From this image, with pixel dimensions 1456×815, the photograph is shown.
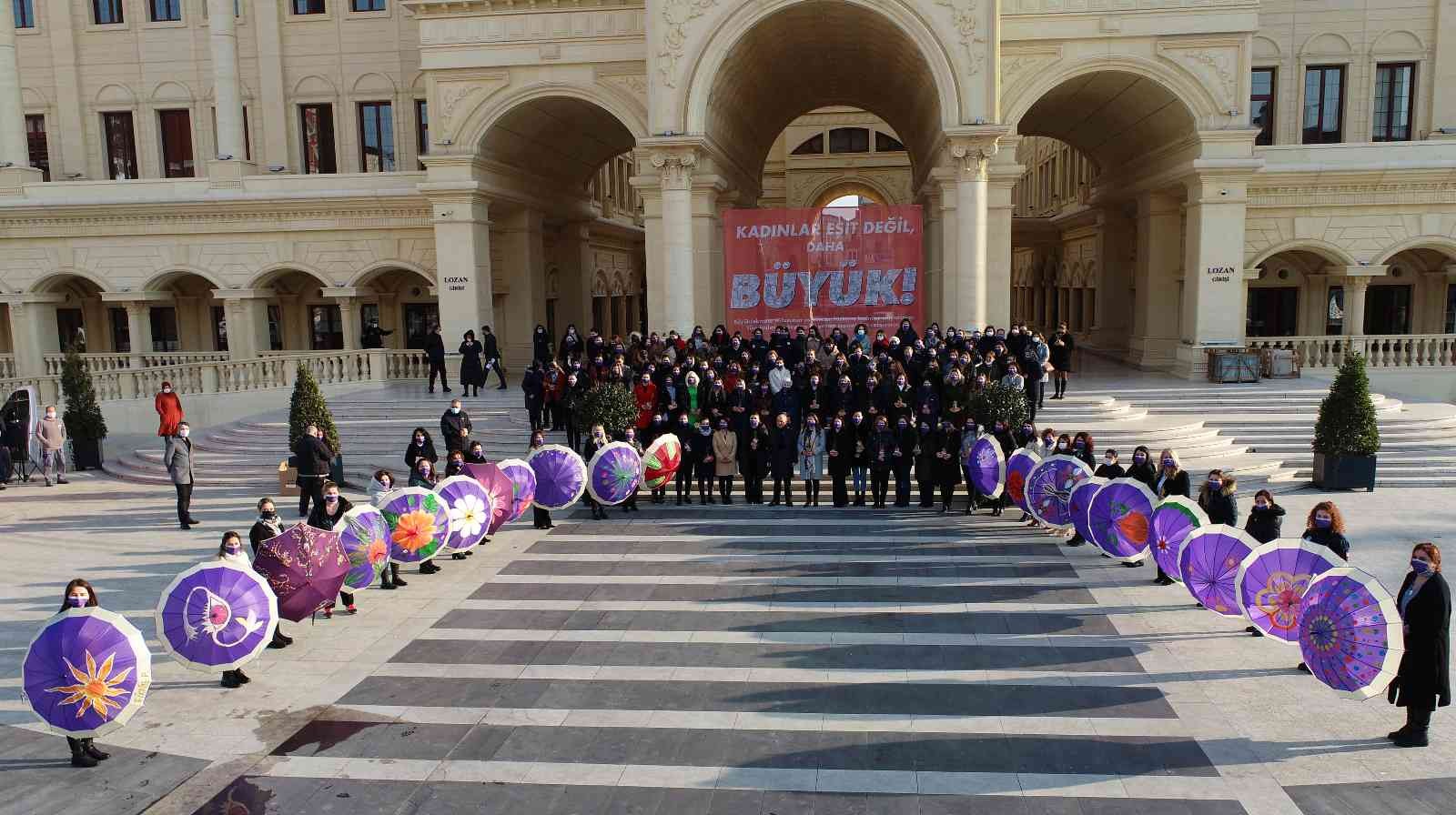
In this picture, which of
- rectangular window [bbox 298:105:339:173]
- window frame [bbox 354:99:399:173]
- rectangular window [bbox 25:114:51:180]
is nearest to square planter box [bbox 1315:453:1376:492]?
window frame [bbox 354:99:399:173]

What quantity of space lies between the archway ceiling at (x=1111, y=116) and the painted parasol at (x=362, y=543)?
20.5 m

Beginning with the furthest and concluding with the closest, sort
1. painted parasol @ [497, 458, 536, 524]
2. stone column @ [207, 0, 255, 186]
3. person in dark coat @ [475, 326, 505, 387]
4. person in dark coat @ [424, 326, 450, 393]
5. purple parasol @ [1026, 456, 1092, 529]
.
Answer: stone column @ [207, 0, 255, 186]
person in dark coat @ [475, 326, 505, 387]
person in dark coat @ [424, 326, 450, 393]
painted parasol @ [497, 458, 536, 524]
purple parasol @ [1026, 456, 1092, 529]

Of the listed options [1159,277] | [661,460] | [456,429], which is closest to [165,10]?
[456,429]

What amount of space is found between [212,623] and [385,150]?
25442 mm

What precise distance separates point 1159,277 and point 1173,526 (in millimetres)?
18699

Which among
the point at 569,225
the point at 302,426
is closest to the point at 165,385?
the point at 302,426

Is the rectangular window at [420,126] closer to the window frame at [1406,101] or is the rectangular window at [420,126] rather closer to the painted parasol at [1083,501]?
the painted parasol at [1083,501]

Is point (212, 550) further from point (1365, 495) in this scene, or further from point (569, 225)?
point (569, 225)

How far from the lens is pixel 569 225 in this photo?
34719 millimetres

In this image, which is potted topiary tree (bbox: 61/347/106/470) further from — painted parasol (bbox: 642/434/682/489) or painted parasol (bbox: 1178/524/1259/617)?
painted parasol (bbox: 1178/524/1259/617)

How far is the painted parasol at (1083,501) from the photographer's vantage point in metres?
12.2

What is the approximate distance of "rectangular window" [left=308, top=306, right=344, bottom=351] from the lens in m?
32.1

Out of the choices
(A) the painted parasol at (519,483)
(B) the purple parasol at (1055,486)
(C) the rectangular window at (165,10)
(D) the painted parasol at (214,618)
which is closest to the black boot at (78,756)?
(D) the painted parasol at (214,618)

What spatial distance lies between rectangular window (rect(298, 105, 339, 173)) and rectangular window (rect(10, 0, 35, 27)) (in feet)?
31.0
